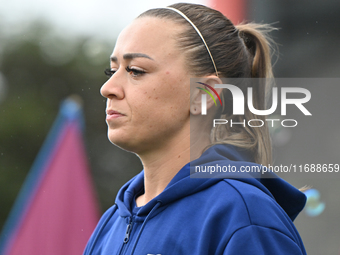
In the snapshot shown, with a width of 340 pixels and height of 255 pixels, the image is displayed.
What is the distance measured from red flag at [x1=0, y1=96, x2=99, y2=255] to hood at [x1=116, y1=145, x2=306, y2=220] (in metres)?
2.39

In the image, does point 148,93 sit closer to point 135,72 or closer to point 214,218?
point 135,72

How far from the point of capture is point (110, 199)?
6078mm

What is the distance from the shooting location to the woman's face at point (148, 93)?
1367 millimetres

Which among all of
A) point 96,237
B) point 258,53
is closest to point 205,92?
point 258,53

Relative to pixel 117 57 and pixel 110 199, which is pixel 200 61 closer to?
pixel 117 57

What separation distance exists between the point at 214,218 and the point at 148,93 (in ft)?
1.60

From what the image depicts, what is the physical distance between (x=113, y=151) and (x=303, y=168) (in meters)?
3.50

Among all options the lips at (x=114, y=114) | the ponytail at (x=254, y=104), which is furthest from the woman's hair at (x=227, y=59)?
the lips at (x=114, y=114)

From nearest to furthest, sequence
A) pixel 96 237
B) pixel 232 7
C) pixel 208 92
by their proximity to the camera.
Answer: pixel 208 92 < pixel 96 237 < pixel 232 7

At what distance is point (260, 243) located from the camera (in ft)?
3.54

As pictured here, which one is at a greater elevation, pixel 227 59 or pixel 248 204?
pixel 227 59

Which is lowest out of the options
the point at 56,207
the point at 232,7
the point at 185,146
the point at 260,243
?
the point at 56,207

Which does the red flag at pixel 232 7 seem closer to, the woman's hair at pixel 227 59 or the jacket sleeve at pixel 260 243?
the woman's hair at pixel 227 59

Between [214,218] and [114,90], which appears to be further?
[114,90]
